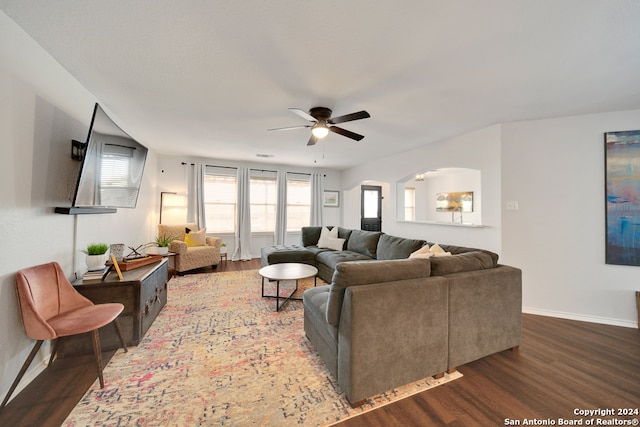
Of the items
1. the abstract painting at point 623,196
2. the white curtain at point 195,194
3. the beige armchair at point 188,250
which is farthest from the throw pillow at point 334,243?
the abstract painting at point 623,196

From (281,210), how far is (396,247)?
3.62m

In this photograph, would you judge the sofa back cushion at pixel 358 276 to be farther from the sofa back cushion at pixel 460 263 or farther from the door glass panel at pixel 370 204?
the door glass panel at pixel 370 204

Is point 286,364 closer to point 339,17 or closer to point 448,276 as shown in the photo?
point 448,276

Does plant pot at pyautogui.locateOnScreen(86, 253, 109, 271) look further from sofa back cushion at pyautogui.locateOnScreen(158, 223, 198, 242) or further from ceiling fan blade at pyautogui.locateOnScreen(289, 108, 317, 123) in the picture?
sofa back cushion at pyautogui.locateOnScreen(158, 223, 198, 242)

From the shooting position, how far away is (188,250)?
448 cm

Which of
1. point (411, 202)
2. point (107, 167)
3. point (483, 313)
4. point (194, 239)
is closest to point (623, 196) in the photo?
point (483, 313)

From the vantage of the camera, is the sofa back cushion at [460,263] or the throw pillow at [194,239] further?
the throw pillow at [194,239]

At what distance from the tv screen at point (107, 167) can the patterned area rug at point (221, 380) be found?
142cm

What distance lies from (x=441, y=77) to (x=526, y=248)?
8.23ft

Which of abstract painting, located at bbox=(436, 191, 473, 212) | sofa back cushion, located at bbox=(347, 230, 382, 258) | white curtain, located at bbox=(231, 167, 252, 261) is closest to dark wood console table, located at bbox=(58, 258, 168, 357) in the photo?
sofa back cushion, located at bbox=(347, 230, 382, 258)

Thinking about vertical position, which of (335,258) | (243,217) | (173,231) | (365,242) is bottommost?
(335,258)

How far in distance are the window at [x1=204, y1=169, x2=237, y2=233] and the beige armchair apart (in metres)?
0.66

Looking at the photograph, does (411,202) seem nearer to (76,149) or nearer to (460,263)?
(460,263)

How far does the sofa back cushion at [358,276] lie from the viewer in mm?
1577
